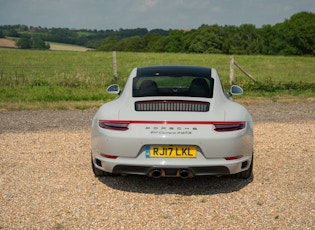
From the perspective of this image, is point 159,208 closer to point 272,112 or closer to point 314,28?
point 272,112

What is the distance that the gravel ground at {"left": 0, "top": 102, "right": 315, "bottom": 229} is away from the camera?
3.90 m

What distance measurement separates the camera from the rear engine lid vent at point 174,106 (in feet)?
14.9

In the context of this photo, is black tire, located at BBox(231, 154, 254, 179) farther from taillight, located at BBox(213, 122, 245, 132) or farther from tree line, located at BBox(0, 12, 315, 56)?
tree line, located at BBox(0, 12, 315, 56)

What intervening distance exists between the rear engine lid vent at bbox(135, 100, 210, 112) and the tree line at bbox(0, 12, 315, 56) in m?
62.5

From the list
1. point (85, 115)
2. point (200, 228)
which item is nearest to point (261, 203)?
point (200, 228)

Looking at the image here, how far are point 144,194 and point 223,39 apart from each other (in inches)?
3131

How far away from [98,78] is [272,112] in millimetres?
7968

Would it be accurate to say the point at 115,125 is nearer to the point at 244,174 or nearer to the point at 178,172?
the point at 178,172

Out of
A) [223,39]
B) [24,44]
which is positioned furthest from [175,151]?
[223,39]

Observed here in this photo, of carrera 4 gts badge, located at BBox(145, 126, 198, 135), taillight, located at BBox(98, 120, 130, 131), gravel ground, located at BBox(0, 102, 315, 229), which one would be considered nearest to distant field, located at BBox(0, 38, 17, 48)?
gravel ground, located at BBox(0, 102, 315, 229)

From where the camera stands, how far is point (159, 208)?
167 inches

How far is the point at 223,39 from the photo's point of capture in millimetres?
81500

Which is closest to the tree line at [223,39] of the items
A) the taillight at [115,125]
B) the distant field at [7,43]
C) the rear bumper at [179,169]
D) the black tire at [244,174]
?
the distant field at [7,43]

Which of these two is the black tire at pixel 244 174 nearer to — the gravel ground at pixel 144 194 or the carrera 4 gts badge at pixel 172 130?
the gravel ground at pixel 144 194
